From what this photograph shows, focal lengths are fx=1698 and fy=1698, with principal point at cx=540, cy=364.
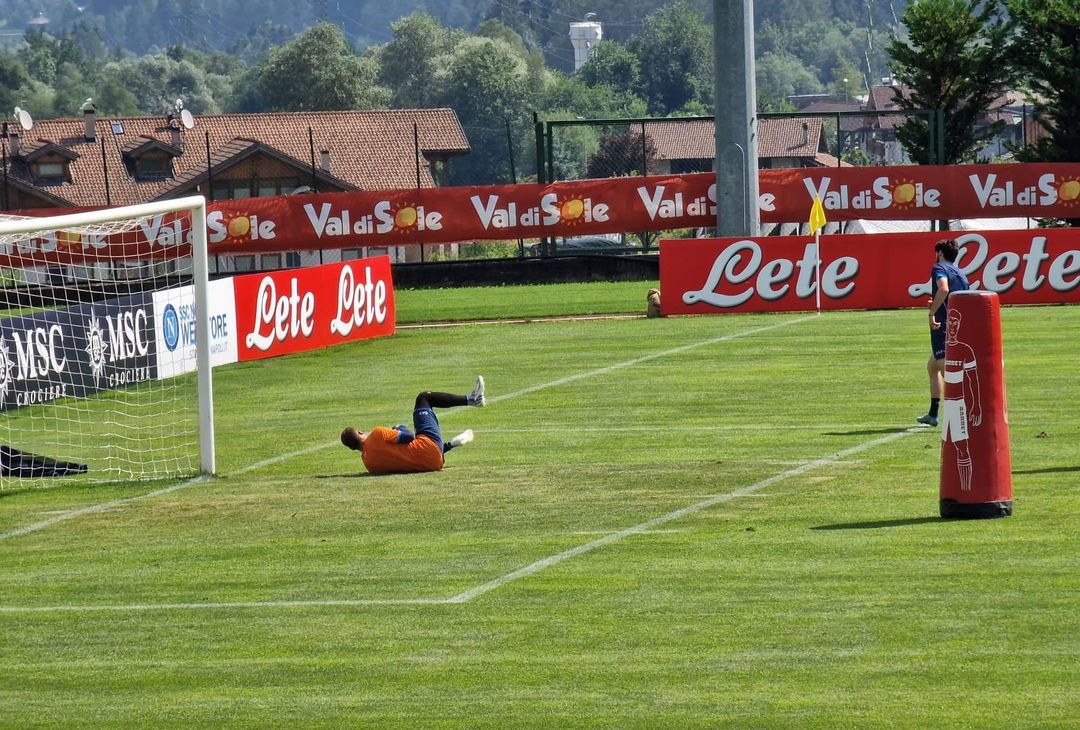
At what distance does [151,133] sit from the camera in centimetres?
10206

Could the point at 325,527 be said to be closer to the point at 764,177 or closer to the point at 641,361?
the point at 641,361

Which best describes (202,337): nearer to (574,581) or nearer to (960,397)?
(574,581)

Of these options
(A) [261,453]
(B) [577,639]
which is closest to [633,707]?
(B) [577,639]

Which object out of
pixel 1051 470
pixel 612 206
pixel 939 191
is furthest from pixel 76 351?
pixel 939 191

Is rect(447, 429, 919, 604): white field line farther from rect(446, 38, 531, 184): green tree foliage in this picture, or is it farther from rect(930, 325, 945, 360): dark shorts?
rect(446, 38, 531, 184): green tree foliage

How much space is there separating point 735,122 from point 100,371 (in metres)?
22.0

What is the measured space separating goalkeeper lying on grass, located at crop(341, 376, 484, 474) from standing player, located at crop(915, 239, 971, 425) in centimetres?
550

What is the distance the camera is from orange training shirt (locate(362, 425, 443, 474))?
1738cm

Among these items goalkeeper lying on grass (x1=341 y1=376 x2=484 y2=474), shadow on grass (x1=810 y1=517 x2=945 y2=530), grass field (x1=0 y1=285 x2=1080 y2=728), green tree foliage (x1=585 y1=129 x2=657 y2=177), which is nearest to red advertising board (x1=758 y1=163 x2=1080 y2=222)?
green tree foliage (x1=585 y1=129 x2=657 y2=177)

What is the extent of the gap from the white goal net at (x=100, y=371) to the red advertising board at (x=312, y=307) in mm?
1984

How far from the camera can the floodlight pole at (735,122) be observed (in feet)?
142

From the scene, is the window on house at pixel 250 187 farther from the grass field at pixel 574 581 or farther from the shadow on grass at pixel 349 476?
the shadow on grass at pixel 349 476

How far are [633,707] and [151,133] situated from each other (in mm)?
97435

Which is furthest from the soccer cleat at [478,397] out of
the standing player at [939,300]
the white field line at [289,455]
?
the standing player at [939,300]
